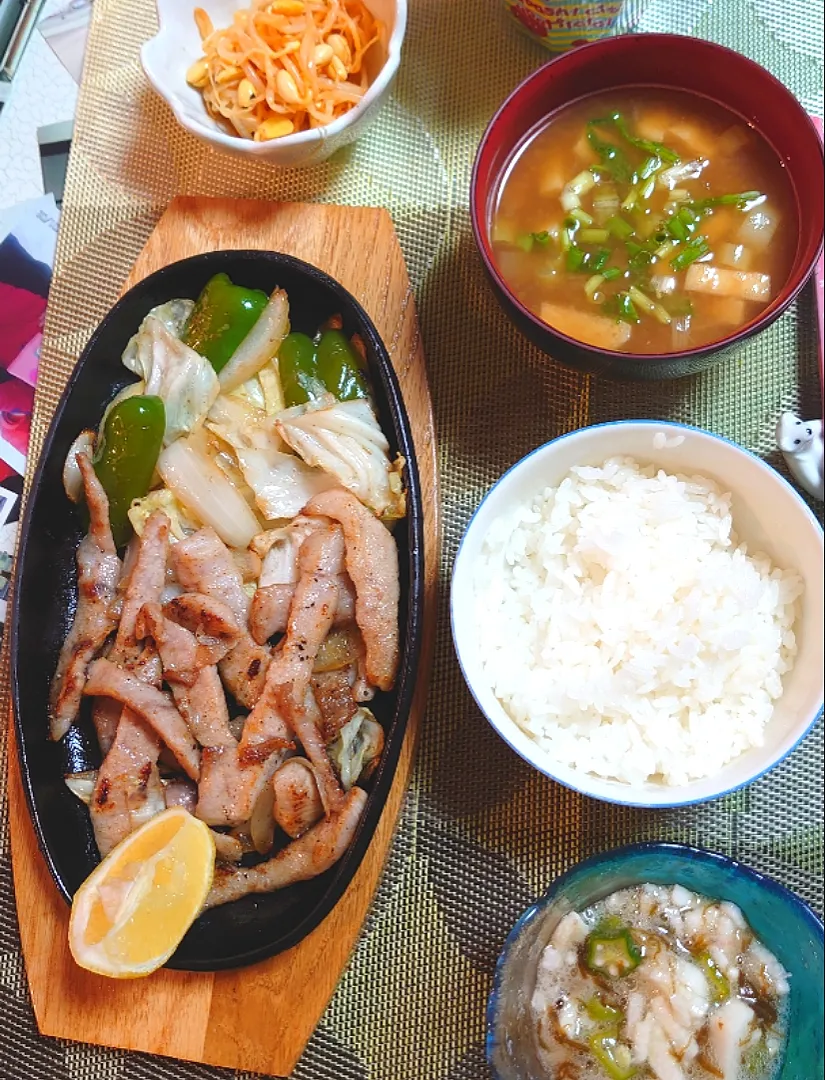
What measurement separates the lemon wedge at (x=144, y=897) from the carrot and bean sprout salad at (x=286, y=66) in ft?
4.28

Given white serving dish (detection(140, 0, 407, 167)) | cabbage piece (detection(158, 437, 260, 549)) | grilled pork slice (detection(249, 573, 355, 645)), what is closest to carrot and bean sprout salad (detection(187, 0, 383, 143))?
white serving dish (detection(140, 0, 407, 167))

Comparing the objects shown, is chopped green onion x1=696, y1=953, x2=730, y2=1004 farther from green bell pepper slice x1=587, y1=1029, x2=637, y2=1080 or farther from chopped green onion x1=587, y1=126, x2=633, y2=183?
chopped green onion x1=587, y1=126, x2=633, y2=183

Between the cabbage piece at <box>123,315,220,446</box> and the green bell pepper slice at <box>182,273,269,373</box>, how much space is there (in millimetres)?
26

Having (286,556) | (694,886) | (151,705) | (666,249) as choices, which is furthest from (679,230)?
(151,705)

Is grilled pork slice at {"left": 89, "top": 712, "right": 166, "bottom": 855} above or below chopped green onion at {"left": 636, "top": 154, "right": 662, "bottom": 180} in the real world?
below

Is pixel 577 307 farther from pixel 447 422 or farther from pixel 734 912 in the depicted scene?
pixel 734 912

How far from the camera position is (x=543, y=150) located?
182cm

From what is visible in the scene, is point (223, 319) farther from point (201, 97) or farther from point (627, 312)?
point (627, 312)

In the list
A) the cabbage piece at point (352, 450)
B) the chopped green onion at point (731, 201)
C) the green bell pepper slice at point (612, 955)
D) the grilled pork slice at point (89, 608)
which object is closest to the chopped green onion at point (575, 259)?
the chopped green onion at point (731, 201)

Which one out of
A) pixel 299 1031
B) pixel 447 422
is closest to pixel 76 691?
pixel 299 1031

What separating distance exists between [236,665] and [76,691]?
0.29m

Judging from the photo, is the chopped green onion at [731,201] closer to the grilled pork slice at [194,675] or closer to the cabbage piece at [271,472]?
the cabbage piece at [271,472]

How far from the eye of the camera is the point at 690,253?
1.71 metres

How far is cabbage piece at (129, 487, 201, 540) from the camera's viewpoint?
1.80 meters
